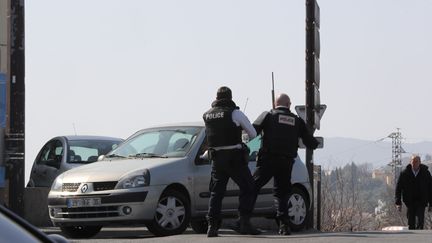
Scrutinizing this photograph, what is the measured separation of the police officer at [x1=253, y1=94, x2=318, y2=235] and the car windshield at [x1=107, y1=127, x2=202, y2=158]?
117cm

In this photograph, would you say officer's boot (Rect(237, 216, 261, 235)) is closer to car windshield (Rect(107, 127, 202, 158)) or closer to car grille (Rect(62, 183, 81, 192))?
car windshield (Rect(107, 127, 202, 158))

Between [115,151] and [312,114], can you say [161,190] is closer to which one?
[115,151]

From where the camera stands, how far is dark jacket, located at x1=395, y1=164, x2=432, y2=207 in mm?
19938

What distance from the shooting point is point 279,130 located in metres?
14.3

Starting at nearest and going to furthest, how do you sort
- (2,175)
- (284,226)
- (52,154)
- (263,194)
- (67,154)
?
(284,226), (263,194), (2,175), (67,154), (52,154)

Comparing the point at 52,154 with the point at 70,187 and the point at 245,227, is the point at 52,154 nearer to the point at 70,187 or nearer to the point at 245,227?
the point at 70,187

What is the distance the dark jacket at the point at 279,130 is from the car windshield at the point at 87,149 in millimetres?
6823

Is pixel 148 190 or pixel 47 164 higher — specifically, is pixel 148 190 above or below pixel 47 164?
below

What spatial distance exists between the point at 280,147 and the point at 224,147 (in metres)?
0.85

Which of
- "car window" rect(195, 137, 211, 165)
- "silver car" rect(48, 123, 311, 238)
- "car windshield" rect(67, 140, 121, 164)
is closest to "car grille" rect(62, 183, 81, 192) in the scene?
"silver car" rect(48, 123, 311, 238)

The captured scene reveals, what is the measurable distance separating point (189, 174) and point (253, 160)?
58.3 inches

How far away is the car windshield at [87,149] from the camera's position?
68.0ft

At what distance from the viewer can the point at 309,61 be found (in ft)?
67.7

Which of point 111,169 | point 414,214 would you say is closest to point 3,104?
point 111,169
